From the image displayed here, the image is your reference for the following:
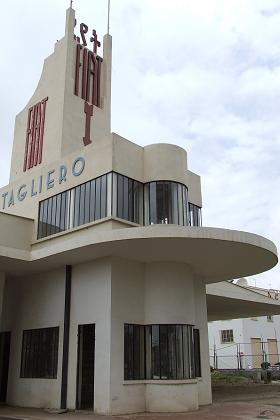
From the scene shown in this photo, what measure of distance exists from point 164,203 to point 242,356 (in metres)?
29.0

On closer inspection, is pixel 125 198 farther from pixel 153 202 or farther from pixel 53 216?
pixel 53 216

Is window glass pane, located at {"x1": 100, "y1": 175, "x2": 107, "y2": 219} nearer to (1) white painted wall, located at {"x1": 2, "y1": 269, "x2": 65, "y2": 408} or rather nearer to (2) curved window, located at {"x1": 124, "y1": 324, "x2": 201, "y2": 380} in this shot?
(1) white painted wall, located at {"x1": 2, "y1": 269, "x2": 65, "y2": 408}

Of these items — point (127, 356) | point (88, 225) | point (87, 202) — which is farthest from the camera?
point (87, 202)

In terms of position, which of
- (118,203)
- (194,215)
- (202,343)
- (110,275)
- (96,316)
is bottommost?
(202,343)

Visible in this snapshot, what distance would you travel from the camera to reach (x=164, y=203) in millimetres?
17906

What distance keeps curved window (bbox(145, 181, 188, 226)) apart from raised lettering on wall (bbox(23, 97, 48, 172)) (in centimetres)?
654

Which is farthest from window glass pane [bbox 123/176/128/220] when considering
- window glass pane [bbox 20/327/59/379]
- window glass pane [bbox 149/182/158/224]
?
window glass pane [bbox 20/327/59/379]

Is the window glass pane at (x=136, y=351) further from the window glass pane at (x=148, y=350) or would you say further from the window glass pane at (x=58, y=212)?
the window glass pane at (x=58, y=212)

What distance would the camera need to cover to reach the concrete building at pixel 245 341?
43938 millimetres

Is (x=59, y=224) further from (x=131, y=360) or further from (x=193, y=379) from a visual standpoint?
(x=193, y=379)

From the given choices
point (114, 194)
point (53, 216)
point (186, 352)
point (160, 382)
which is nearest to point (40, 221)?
point (53, 216)

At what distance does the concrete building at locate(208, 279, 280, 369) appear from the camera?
43.9 meters

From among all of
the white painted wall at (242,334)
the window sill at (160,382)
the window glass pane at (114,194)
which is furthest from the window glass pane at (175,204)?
the white painted wall at (242,334)

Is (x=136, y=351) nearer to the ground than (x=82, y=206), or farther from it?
nearer to the ground
